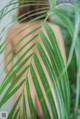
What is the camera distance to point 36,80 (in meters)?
0.74

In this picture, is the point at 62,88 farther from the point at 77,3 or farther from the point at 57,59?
the point at 77,3

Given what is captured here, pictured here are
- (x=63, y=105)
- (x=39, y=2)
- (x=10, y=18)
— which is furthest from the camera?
(x=10, y=18)

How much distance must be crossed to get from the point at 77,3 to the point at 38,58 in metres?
0.27

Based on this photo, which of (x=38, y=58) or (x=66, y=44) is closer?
(x=38, y=58)

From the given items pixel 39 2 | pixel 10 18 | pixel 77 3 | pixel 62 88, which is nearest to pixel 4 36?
pixel 10 18

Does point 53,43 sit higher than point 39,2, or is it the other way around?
point 39,2

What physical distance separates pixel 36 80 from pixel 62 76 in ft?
0.29

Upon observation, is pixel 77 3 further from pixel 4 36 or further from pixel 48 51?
pixel 4 36

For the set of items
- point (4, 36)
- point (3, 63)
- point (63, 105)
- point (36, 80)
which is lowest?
point (63, 105)

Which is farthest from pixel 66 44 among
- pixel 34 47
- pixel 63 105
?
pixel 63 105

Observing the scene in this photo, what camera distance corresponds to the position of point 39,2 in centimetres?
91

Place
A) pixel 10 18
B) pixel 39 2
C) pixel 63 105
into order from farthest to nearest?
1. pixel 10 18
2. pixel 39 2
3. pixel 63 105

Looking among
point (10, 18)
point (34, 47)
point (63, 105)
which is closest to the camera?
point (63, 105)

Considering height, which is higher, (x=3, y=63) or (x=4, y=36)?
(x=4, y=36)
